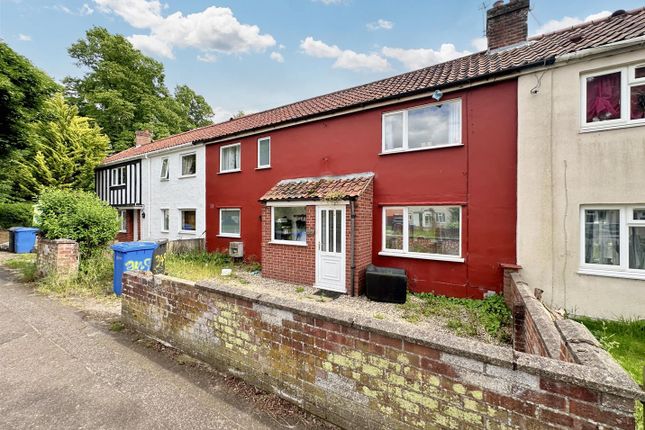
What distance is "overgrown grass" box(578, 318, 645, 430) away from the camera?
4028 mm

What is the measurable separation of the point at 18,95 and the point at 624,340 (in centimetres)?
2769

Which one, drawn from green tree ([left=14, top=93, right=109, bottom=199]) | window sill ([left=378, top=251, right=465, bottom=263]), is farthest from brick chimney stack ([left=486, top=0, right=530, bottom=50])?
green tree ([left=14, top=93, right=109, bottom=199])

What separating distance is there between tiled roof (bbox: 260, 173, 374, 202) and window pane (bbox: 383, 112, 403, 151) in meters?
1.06

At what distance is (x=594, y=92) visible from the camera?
594 centimetres

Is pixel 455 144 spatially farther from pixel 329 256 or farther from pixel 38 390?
pixel 38 390

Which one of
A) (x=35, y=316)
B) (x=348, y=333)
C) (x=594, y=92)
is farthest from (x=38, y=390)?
(x=594, y=92)

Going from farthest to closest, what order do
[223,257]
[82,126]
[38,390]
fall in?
1. [82,126]
2. [223,257]
3. [38,390]

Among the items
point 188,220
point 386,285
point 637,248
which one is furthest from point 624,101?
point 188,220

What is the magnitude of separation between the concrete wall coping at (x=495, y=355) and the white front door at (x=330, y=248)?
16.3 ft

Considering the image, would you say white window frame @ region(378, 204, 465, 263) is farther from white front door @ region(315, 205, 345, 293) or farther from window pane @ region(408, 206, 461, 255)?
white front door @ region(315, 205, 345, 293)

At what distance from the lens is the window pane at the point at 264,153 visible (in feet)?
37.2

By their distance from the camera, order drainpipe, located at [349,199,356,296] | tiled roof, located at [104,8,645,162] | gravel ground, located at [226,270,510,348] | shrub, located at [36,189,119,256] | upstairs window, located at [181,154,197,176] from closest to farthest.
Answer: gravel ground, located at [226,270,510,348], tiled roof, located at [104,8,645,162], drainpipe, located at [349,199,356,296], shrub, located at [36,189,119,256], upstairs window, located at [181,154,197,176]

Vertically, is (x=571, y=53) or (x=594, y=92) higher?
(x=571, y=53)

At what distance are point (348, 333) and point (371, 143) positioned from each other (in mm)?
7045
